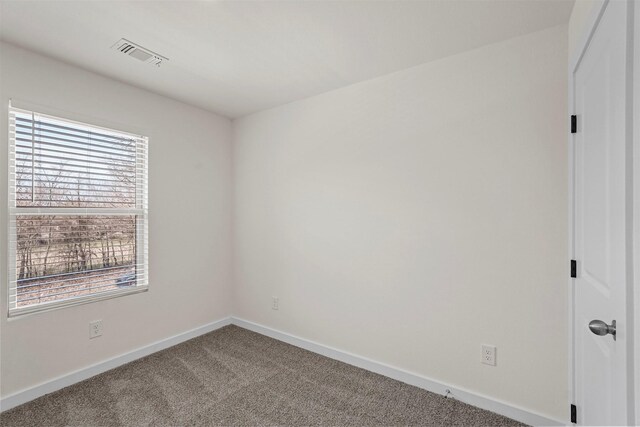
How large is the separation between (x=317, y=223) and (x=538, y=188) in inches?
68.5

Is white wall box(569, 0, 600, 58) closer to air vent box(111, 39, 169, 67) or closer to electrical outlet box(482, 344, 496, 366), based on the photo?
electrical outlet box(482, 344, 496, 366)

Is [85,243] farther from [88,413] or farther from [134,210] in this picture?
[88,413]

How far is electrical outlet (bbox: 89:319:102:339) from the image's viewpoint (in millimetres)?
2453

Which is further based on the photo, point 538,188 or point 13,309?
point 13,309

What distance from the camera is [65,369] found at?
7.57ft

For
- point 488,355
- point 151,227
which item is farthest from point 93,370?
point 488,355

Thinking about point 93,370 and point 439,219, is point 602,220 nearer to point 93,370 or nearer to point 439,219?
point 439,219

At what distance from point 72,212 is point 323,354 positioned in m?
2.40

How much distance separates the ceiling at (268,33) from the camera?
1.70 metres

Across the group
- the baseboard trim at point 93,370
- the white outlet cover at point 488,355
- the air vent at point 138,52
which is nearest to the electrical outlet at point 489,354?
the white outlet cover at point 488,355

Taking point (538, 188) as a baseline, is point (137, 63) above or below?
above

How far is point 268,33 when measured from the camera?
1.94 metres

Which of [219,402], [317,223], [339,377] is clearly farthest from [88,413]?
[317,223]

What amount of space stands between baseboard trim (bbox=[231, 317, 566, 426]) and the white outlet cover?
0.23m
